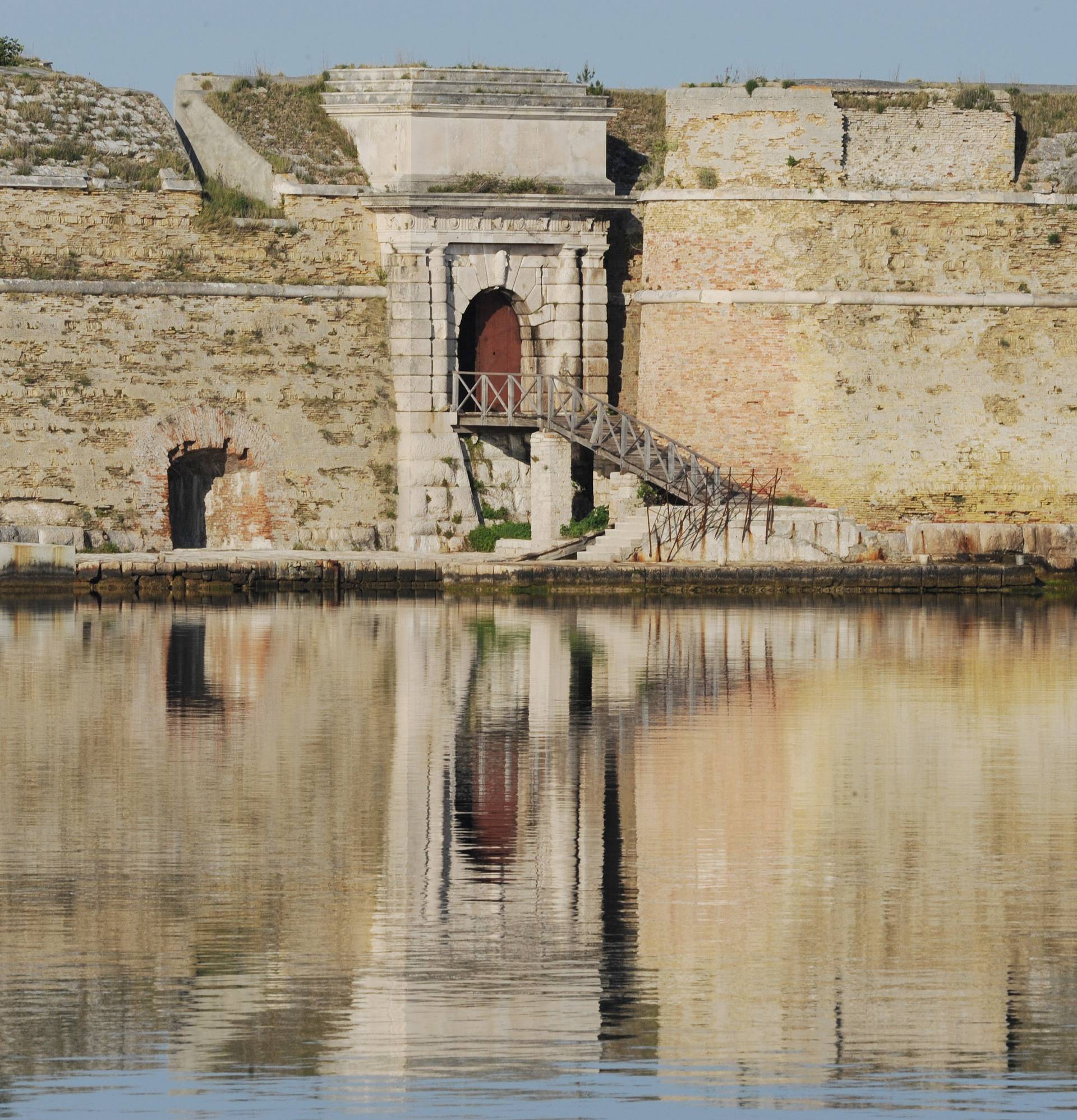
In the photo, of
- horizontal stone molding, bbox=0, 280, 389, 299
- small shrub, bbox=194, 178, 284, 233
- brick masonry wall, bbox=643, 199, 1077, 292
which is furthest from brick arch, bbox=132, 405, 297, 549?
brick masonry wall, bbox=643, 199, 1077, 292

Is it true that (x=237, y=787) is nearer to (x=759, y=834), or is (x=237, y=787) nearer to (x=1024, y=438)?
(x=759, y=834)

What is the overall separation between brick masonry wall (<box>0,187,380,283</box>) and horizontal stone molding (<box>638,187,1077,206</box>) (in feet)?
11.8

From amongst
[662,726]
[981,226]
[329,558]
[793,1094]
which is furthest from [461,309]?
[793,1094]

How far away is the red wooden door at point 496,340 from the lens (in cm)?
2750

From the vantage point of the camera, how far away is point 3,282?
85.9 feet

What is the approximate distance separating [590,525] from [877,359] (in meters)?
4.19

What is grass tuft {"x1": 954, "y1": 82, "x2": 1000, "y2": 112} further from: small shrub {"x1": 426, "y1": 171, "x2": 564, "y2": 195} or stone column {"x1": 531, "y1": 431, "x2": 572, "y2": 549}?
stone column {"x1": 531, "y1": 431, "x2": 572, "y2": 549}

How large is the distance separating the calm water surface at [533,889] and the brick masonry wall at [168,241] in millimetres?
9458

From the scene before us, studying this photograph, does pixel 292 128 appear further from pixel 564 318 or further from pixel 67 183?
pixel 564 318

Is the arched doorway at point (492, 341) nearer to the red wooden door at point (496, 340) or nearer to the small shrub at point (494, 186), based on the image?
the red wooden door at point (496, 340)

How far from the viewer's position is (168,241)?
2683 cm

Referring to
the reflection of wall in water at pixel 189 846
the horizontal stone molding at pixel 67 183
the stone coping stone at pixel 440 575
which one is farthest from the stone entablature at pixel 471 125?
the reflection of wall in water at pixel 189 846

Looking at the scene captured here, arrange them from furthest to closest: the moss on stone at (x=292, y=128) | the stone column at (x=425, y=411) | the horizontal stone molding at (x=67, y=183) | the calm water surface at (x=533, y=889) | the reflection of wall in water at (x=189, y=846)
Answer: the moss on stone at (x=292, y=128)
the stone column at (x=425, y=411)
the horizontal stone molding at (x=67, y=183)
the reflection of wall in water at (x=189, y=846)
the calm water surface at (x=533, y=889)

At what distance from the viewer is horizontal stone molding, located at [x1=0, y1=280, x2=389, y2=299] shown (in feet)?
86.3
